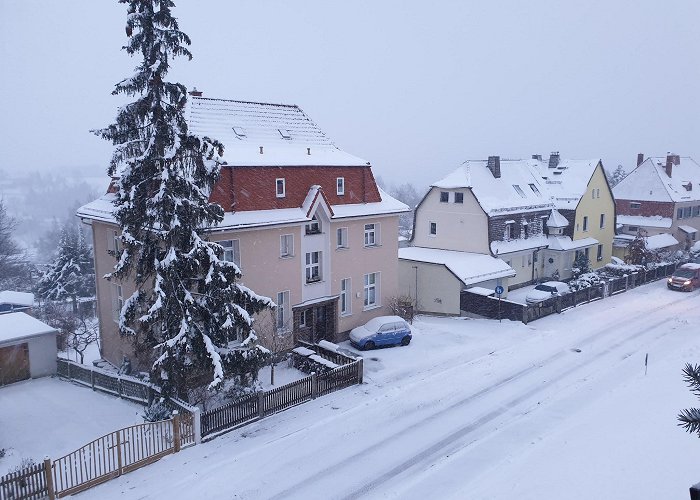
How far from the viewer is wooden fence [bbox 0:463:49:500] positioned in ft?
41.6

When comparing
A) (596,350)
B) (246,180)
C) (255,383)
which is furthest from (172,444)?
(596,350)

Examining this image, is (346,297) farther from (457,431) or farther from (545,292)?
(545,292)

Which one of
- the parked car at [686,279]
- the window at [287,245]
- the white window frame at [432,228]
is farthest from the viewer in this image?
the white window frame at [432,228]

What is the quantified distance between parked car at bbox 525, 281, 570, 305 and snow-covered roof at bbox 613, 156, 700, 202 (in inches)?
1025

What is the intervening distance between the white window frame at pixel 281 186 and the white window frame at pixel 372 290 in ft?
23.0

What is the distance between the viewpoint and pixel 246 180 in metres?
23.2

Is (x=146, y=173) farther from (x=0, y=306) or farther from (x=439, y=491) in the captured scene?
(x=0, y=306)

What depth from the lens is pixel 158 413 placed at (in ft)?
56.6

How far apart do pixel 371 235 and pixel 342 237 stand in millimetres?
2174

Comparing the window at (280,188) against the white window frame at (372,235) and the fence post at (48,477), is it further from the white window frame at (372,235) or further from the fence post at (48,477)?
the fence post at (48,477)

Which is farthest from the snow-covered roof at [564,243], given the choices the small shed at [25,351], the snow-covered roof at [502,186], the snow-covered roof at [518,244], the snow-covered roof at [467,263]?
the small shed at [25,351]

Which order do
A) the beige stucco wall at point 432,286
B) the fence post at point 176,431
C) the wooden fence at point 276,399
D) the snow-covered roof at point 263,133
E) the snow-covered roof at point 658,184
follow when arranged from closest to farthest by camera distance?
the fence post at point 176,431 < the wooden fence at point 276,399 < the snow-covered roof at point 263,133 < the beige stucco wall at point 432,286 < the snow-covered roof at point 658,184

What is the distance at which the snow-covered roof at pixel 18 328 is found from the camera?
22.8 meters

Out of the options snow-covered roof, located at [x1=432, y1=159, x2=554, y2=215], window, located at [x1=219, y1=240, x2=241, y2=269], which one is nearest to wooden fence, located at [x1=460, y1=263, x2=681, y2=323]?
snow-covered roof, located at [x1=432, y1=159, x2=554, y2=215]
